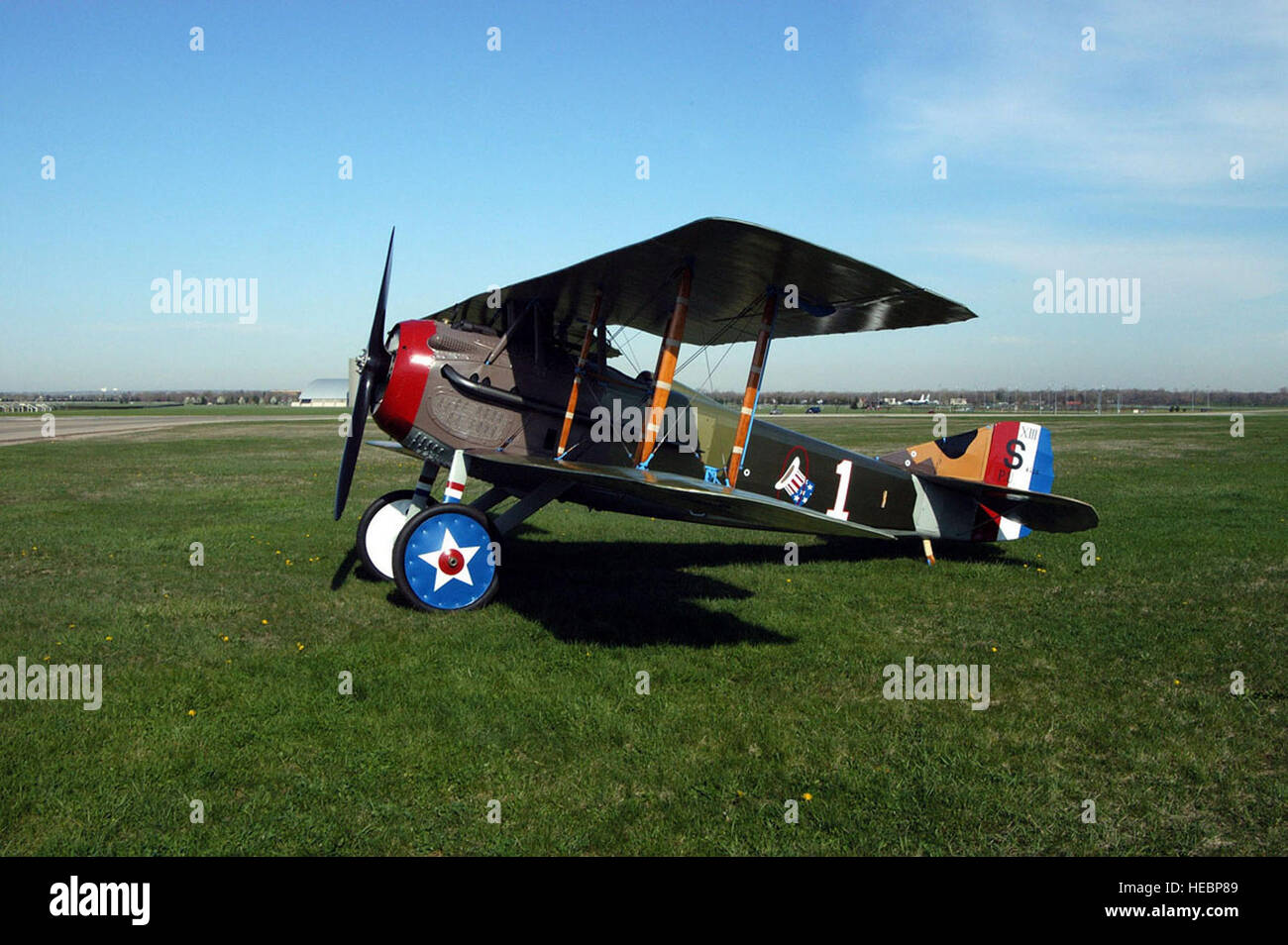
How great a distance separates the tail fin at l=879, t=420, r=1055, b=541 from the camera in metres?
9.73

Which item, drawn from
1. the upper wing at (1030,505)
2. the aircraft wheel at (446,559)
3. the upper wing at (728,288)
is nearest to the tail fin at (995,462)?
the upper wing at (1030,505)

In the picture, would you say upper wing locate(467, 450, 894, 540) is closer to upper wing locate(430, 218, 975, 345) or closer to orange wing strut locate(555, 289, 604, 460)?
orange wing strut locate(555, 289, 604, 460)

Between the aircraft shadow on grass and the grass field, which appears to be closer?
the grass field

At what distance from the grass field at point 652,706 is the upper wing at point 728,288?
2.68 m

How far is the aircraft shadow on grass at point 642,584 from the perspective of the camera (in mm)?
6629

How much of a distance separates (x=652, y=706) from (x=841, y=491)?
194 inches

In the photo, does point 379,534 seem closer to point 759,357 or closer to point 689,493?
point 689,493

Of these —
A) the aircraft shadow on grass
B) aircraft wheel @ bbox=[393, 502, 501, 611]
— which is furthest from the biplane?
the aircraft shadow on grass

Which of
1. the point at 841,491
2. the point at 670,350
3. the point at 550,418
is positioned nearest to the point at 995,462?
the point at 841,491

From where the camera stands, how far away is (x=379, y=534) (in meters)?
8.38

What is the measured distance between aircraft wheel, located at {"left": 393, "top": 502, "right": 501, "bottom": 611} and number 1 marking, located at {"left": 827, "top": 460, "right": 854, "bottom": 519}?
4078mm
